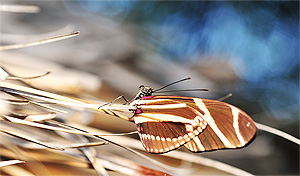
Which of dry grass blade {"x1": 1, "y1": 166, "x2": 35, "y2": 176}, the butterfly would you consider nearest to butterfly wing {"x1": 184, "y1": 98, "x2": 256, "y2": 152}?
the butterfly

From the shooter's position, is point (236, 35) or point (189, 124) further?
point (236, 35)

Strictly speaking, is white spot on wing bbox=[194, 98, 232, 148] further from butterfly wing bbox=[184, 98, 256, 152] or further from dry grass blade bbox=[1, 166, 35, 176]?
dry grass blade bbox=[1, 166, 35, 176]

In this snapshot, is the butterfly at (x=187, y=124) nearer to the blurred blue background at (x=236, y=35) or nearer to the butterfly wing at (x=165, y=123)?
the butterfly wing at (x=165, y=123)

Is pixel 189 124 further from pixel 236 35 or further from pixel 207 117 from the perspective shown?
pixel 236 35

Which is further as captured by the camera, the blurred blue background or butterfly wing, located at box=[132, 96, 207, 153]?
the blurred blue background

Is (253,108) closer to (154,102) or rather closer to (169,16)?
(169,16)

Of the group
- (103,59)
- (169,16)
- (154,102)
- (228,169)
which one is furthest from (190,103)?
(169,16)

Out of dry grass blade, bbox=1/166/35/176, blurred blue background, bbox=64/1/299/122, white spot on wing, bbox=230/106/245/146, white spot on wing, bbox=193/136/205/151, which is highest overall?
blurred blue background, bbox=64/1/299/122

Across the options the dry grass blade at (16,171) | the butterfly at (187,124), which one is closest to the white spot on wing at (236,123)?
the butterfly at (187,124)

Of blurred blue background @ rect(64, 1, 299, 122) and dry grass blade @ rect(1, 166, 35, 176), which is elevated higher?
blurred blue background @ rect(64, 1, 299, 122)

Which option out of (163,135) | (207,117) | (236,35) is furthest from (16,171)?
(236,35)
